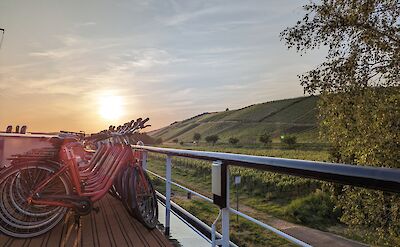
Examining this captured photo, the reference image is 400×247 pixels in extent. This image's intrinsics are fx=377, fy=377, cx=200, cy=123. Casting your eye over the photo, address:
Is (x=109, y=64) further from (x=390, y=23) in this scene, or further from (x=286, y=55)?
(x=390, y=23)

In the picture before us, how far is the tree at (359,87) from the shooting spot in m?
6.93

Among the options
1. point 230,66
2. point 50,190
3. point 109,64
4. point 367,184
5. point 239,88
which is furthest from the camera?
point 239,88

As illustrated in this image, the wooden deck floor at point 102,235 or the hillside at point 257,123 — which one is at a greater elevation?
the hillside at point 257,123

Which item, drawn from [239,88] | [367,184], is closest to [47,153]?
[367,184]

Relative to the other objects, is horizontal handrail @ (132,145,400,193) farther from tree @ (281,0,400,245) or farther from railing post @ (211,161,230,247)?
tree @ (281,0,400,245)

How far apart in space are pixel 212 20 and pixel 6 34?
450 centimetres

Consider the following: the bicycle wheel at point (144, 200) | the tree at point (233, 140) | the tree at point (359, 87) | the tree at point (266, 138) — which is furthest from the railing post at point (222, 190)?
the tree at point (233, 140)

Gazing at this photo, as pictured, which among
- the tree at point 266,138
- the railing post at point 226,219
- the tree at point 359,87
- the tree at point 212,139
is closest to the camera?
the railing post at point 226,219

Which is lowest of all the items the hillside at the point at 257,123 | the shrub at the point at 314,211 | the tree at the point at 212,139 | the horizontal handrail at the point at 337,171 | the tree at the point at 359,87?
the shrub at the point at 314,211

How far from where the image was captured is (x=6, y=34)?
7.98 meters

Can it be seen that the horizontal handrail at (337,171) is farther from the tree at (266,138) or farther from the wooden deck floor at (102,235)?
the tree at (266,138)

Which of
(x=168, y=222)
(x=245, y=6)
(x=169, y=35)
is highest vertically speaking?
(x=245, y=6)

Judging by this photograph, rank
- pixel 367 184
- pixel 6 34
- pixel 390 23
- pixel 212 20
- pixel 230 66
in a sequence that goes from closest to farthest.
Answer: pixel 367 184, pixel 390 23, pixel 6 34, pixel 212 20, pixel 230 66

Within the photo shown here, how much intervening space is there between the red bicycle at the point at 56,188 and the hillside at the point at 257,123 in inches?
2882
